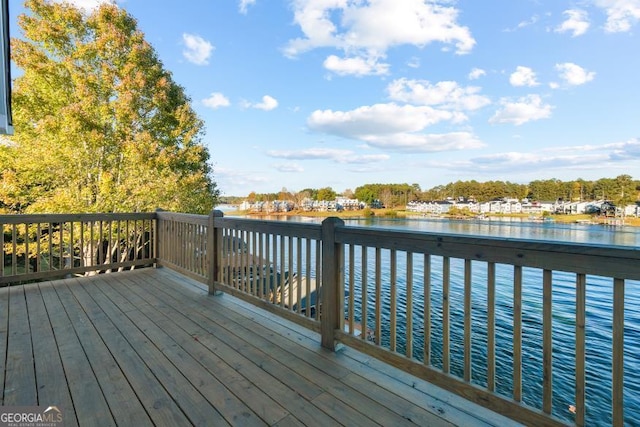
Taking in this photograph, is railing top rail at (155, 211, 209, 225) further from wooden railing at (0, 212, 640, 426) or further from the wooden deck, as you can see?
the wooden deck

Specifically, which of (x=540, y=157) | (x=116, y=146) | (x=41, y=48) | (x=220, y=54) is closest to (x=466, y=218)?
(x=540, y=157)

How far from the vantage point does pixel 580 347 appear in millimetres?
1300

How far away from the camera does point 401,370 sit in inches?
78.1

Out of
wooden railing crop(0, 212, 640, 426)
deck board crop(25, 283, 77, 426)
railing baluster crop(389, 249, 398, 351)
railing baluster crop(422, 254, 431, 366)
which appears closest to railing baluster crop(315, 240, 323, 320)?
wooden railing crop(0, 212, 640, 426)

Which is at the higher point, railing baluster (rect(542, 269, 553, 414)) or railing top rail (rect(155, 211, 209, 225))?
railing top rail (rect(155, 211, 209, 225))

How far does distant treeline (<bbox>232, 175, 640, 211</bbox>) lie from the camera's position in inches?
910

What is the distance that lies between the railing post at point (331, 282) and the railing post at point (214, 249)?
1.77 metres

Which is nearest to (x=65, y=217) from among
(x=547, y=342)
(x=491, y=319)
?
(x=491, y=319)

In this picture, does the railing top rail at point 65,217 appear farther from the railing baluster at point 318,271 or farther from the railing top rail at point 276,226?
the railing baluster at point 318,271

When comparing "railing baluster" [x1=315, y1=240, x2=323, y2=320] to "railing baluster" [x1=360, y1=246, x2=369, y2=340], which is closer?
"railing baluster" [x1=360, y1=246, x2=369, y2=340]

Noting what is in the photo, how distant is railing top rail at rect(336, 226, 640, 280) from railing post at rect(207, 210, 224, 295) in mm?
2217

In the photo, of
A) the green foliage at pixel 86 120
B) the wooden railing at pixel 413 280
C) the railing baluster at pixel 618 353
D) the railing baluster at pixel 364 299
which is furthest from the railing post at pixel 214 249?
the green foliage at pixel 86 120

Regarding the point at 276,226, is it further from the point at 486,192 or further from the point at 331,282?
the point at 486,192

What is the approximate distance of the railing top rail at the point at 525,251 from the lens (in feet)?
3.98
